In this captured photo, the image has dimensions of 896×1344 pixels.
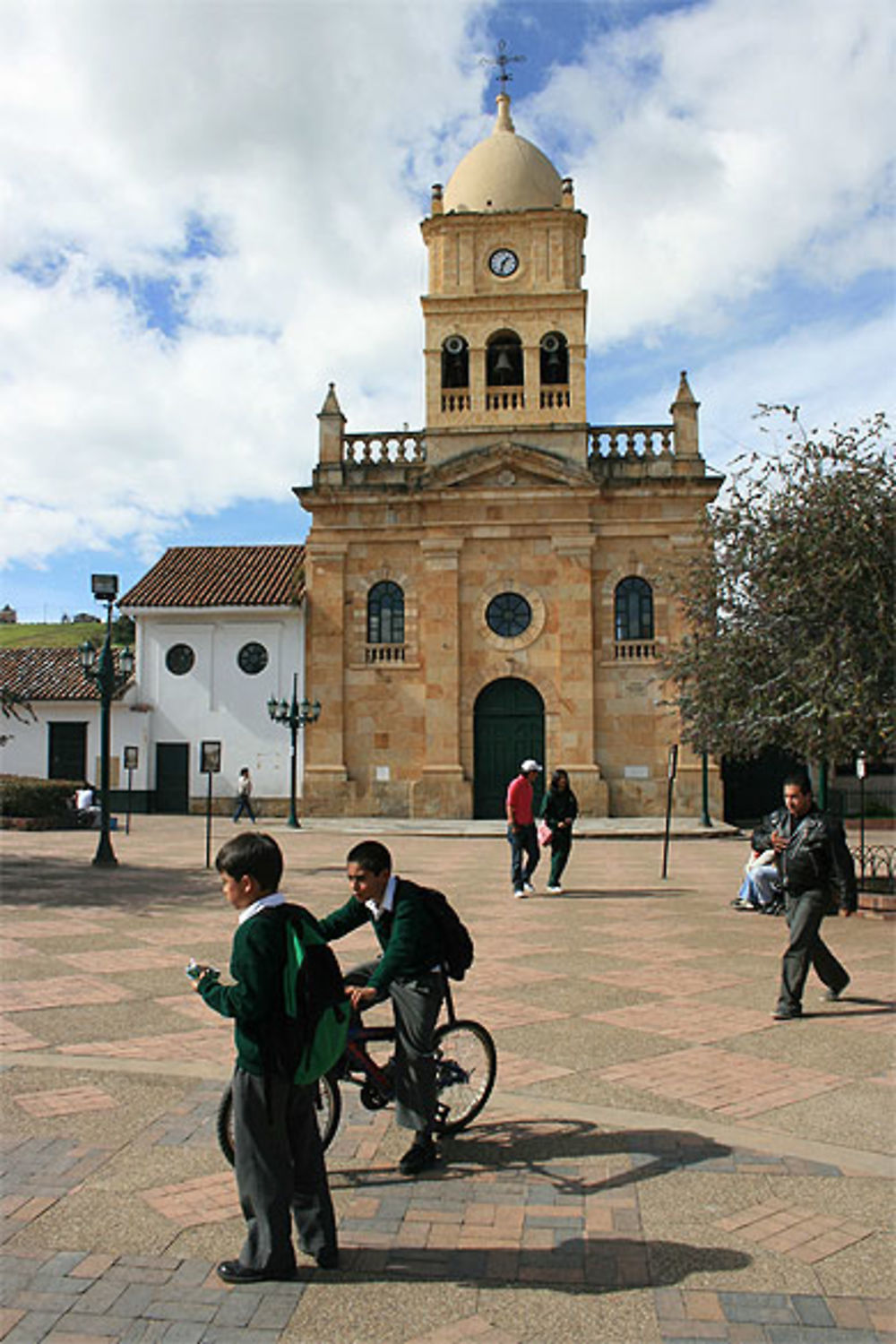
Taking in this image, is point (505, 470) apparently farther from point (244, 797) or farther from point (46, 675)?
point (46, 675)

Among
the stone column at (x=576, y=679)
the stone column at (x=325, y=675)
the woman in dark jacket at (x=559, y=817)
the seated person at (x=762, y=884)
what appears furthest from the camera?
the stone column at (x=325, y=675)

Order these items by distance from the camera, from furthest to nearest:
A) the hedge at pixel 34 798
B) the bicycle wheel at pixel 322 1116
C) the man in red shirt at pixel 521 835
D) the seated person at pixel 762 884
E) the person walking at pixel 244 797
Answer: the person walking at pixel 244 797 → the hedge at pixel 34 798 → the man in red shirt at pixel 521 835 → the seated person at pixel 762 884 → the bicycle wheel at pixel 322 1116

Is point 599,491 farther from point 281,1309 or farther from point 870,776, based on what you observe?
point 281,1309

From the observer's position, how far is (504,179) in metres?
33.2

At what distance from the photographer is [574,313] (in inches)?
1272

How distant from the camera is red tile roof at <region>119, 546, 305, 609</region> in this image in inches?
1314

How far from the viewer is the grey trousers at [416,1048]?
5164 mm

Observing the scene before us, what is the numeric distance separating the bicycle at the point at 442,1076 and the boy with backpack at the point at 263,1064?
30.5 inches

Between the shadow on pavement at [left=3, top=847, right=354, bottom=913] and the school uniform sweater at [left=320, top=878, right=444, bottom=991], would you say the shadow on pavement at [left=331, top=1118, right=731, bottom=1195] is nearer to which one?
the school uniform sweater at [left=320, top=878, right=444, bottom=991]

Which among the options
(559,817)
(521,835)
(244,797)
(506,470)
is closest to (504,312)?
(506,470)

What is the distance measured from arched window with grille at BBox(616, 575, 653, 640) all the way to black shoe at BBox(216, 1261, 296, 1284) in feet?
90.1

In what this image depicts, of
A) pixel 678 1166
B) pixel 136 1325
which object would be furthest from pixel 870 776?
pixel 136 1325

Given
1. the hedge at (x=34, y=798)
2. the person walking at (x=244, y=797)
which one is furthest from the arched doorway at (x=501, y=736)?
the hedge at (x=34, y=798)

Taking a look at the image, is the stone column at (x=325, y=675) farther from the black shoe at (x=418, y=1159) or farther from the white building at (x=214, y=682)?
the black shoe at (x=418, y=1159)
